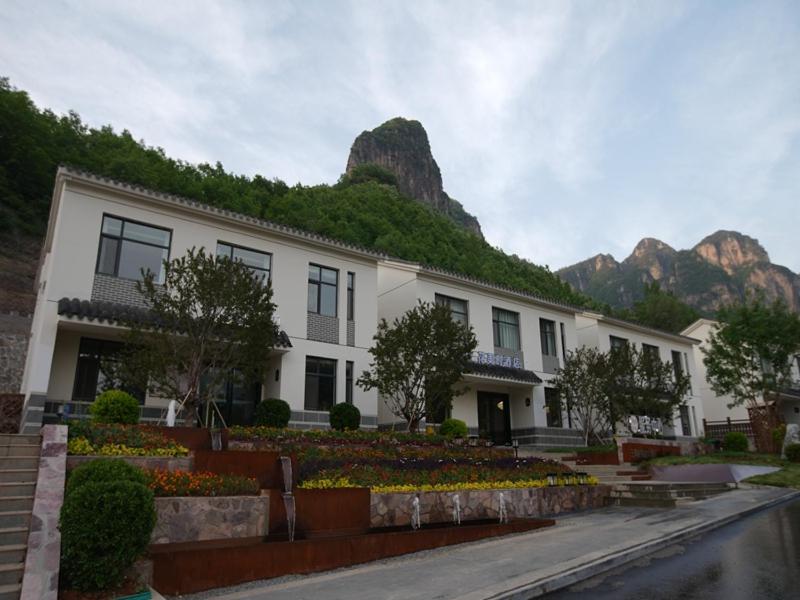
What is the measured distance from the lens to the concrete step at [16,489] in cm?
750

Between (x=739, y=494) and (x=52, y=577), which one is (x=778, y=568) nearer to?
(x=52, y=577)

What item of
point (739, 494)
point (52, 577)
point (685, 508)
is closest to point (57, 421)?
point (52, 577)

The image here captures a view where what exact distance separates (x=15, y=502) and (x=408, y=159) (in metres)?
110

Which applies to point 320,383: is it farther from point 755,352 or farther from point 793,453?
point 755,352

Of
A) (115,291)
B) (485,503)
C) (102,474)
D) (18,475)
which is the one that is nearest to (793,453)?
(485,503)

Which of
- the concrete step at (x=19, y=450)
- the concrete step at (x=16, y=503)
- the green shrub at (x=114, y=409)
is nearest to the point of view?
the concrete step at (x=16, y=503)

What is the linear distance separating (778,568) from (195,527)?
7670 millimetres

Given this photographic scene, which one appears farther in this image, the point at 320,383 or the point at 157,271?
the point at 320,383

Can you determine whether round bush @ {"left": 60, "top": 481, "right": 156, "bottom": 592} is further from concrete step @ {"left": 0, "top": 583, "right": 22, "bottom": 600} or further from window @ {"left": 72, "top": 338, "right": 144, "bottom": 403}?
window @ {"left": 72, "top": 338, "right": 144, "bottom": 403}

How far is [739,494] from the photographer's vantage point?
16.1m

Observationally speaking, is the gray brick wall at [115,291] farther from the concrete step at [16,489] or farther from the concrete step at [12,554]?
the concrete step at [12,554]

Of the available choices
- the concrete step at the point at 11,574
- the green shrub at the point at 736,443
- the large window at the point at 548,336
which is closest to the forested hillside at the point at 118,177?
the large window at the point at 548,336

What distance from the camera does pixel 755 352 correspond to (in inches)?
1150

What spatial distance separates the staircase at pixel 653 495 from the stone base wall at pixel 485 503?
1.35 feet
